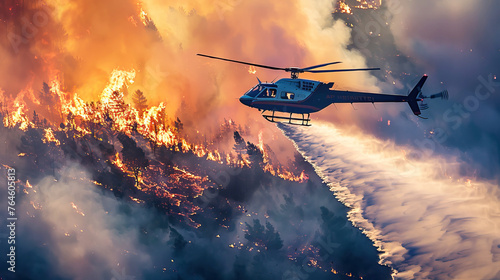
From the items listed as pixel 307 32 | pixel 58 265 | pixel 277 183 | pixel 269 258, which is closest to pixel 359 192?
pixel 307 32

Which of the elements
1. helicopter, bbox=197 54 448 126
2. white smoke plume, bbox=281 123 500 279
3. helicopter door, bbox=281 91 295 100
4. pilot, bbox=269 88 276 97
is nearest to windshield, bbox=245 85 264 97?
helicopter, bbox=197 54 448 126

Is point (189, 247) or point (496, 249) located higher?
point (189, 247)

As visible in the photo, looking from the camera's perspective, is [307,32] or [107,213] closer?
[307,32]

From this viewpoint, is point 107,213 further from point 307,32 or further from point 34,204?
point 307,32

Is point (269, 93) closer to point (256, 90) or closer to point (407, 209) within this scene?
point (256, 90)

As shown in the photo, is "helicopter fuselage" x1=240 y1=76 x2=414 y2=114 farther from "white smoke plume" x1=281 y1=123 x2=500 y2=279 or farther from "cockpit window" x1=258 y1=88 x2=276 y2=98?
"white smoke plume" x1=281 y1=123 x2=500 y2=279

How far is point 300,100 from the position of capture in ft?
136

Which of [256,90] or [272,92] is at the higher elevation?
[256,90]

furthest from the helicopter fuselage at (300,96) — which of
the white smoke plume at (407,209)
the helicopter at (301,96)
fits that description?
the white smoke plume at (407,209)

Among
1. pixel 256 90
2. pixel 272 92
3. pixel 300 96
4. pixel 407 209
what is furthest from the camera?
pixel 407 209

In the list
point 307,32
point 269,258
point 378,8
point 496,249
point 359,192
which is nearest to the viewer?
point 496,249

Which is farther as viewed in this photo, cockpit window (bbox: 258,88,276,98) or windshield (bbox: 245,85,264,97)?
windshield (bbox: 245,85,264,97)

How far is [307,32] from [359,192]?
3309cm

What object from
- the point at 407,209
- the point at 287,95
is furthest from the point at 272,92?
the point at 407,209
